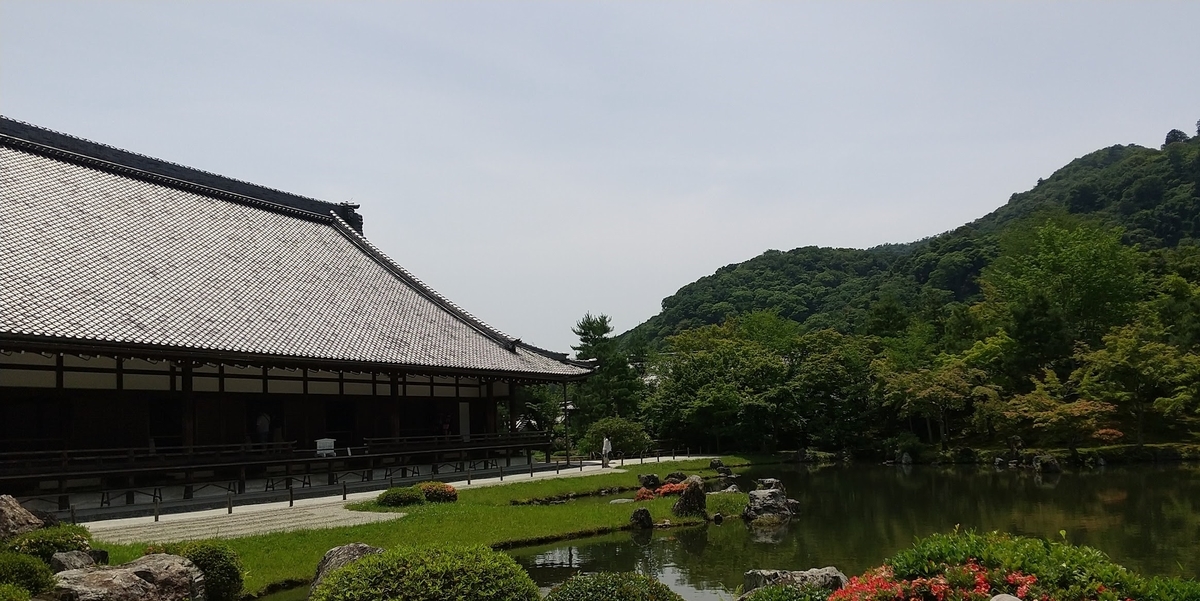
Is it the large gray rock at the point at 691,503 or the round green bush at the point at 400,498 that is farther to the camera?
the large gray rock at the point at 691,503

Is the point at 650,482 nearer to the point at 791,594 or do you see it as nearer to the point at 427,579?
the point at 791,594

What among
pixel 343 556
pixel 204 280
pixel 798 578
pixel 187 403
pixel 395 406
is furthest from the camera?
pixel 395 406

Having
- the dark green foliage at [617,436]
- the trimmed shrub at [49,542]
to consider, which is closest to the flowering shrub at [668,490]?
the dark green foliage at [617,436]

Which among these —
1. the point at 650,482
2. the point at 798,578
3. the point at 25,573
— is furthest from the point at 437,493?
the point at 25,573

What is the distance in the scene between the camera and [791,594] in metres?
8.45

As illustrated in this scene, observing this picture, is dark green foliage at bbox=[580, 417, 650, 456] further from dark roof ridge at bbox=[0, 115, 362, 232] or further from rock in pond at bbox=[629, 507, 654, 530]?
rock in pond at bbox=[629, 507, 654, 530]

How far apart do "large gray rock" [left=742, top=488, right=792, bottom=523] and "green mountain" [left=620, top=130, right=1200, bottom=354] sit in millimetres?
37690

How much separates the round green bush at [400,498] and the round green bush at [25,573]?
1204 cm

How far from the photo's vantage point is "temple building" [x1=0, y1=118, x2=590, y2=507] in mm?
19359

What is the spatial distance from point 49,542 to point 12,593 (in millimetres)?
3040

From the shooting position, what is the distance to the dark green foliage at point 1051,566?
6711 millimetres

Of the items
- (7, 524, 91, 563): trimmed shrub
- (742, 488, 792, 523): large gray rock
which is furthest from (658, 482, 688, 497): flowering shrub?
(7, 524, 91, 563): trimmed shrub

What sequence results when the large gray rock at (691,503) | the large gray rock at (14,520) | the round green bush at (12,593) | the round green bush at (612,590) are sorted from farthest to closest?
the large gray rock at (691,503) < the large gray rock at (14,520) < the round green bush at (612,590) < the round green bush at (12,593)

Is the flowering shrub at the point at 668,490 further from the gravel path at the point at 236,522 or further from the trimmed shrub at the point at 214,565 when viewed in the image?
the trimmed shrub at the point at 214,565
